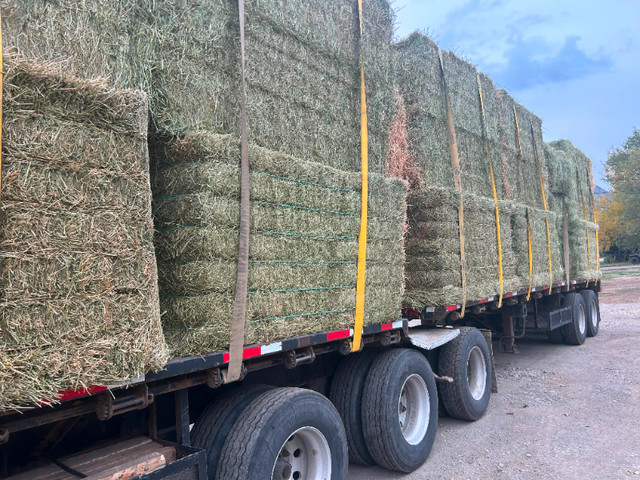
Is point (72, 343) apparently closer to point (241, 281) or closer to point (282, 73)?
point (241, 281)

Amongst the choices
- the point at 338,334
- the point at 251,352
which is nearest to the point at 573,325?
the point at 338,334

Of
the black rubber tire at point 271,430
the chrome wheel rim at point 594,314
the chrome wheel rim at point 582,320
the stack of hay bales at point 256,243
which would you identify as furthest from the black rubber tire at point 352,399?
the chrome wheel rim at point 594,314

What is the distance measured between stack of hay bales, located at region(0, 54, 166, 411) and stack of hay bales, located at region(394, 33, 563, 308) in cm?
373

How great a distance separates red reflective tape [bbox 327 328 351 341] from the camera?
404 centimetres

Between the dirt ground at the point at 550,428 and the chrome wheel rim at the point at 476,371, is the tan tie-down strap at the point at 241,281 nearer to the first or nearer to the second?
the dirt ground at the point at 550,428

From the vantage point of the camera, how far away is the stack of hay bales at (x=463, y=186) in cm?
607

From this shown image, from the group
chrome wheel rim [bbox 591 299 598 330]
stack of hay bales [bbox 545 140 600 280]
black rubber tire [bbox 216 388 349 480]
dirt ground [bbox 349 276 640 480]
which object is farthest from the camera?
chrome wheel rim [bbox 591 299 598 330]

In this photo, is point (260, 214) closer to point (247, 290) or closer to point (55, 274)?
point (247, 290)

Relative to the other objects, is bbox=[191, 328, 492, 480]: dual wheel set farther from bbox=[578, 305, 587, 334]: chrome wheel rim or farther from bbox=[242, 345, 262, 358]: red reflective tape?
bbox=[578, 305, 587, 334]: chrome wheel rim

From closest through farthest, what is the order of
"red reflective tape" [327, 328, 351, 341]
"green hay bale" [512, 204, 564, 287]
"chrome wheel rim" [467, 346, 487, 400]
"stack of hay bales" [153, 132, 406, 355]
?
"stack of hay bales" [153, 132, 406, 355] → "red reflective tape" [327, 328, 351, 341] → "chrome wheel rim" [467, 346, 487, 400] → "green hay bale" [512, 204, 564, 287]

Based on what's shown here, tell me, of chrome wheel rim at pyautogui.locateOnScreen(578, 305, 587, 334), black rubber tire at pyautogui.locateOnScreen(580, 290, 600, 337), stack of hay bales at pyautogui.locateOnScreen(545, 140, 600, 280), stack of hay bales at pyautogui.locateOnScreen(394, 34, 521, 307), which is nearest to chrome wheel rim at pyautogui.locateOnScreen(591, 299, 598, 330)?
black rubber tire at pyautogui.locateOnScreen(580, 290, 600, 337)

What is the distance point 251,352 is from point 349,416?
179 centimetres

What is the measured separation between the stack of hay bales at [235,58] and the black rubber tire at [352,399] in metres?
1.89

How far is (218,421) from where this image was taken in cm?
338
